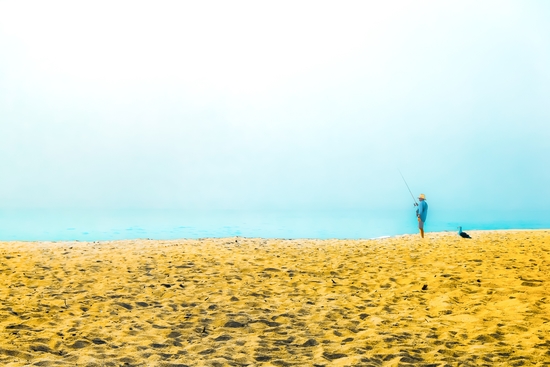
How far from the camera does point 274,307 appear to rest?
7953 mm

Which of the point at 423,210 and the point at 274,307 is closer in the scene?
the point at 274,307

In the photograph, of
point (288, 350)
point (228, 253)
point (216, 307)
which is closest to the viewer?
point (288, 350)

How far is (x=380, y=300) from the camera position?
847 centimetres

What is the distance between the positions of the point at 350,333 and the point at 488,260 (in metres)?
6.97

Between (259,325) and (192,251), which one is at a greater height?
(192,251)

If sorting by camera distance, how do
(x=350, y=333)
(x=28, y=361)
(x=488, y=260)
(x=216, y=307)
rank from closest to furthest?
1. (x=28, y=361)
2. (x=350, y=333)
3. (x=216, y=307)
4. (x=488, y=260)

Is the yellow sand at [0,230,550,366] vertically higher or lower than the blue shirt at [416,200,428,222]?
lower

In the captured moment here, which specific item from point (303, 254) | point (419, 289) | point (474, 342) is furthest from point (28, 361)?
point (303, 254)

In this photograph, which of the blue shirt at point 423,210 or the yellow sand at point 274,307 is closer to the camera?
the yellow sand at point 274,307

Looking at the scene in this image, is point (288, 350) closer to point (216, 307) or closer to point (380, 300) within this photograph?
point (216, 307)

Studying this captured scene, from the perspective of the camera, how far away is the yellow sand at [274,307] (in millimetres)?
5723

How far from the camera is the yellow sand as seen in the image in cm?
572

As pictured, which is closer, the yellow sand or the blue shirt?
the yellow sand

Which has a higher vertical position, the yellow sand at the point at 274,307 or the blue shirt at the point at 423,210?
the blue shirt at the point at 423,210
